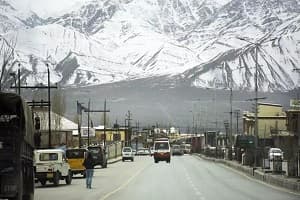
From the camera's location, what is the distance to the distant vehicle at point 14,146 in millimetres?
21531

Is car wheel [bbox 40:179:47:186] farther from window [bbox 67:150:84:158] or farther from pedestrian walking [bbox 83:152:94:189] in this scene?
window [bbox 67:150:84:158]

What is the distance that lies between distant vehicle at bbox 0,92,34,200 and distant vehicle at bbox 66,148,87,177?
2853cm

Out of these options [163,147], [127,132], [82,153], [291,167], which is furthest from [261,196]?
[127,132]

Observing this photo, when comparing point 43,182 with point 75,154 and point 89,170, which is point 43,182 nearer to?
point 89,170

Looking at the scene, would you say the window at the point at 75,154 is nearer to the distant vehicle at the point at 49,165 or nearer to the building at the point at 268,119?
the distant vehicle at the point at 49,165

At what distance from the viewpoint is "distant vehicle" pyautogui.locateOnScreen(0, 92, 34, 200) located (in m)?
21.5

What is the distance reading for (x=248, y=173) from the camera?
56.8m

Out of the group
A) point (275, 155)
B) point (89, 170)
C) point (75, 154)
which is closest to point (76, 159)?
point (75, 154)

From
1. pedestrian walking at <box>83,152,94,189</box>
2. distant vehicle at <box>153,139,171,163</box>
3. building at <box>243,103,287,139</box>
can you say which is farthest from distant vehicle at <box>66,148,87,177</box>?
building at <box>243,103,287,139</box>

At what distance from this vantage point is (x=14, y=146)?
72.1 feet

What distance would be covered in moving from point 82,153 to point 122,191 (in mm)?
18690

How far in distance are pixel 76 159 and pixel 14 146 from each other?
105ft

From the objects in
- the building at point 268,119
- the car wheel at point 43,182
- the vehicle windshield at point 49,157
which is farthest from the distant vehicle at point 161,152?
the vehicle windshield at point 49,157

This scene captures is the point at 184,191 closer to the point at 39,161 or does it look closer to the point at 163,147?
the point at 39,161
